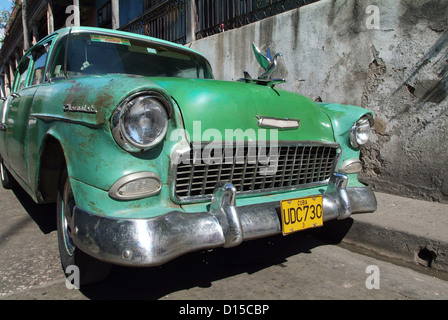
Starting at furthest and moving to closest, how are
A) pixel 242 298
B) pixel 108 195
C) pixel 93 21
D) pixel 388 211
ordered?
pixel 93 21, pixel 388 211, pixel 242 298, pixel 108 195

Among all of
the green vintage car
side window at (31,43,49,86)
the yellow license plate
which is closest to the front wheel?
the green vintage car

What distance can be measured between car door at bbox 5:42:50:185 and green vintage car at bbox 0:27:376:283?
40 mm

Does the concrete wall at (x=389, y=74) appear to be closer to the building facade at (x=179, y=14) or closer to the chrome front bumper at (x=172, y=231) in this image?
the building facade at (x=179, y=14)

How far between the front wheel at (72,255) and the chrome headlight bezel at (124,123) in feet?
1.79

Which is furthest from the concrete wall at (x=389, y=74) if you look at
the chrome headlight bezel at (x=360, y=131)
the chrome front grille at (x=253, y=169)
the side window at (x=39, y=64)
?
the side window at (x=39, y=64)

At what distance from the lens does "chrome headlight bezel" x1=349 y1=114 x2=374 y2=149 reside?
2578mm

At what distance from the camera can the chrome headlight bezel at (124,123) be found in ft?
5.37

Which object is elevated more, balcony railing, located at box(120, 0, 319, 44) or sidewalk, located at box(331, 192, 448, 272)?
balcony railing, located at box(120, 0, 319, 44)

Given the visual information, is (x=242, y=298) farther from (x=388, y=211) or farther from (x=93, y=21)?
(x=93, y=21)

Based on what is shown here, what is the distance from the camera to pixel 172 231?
1640mm

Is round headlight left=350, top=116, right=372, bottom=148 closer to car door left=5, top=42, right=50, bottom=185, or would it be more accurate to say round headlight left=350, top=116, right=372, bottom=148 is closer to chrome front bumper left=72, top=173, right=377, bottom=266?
chrome front bumper left=72, top=173, right=377, bottom=266

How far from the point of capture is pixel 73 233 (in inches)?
68.2
